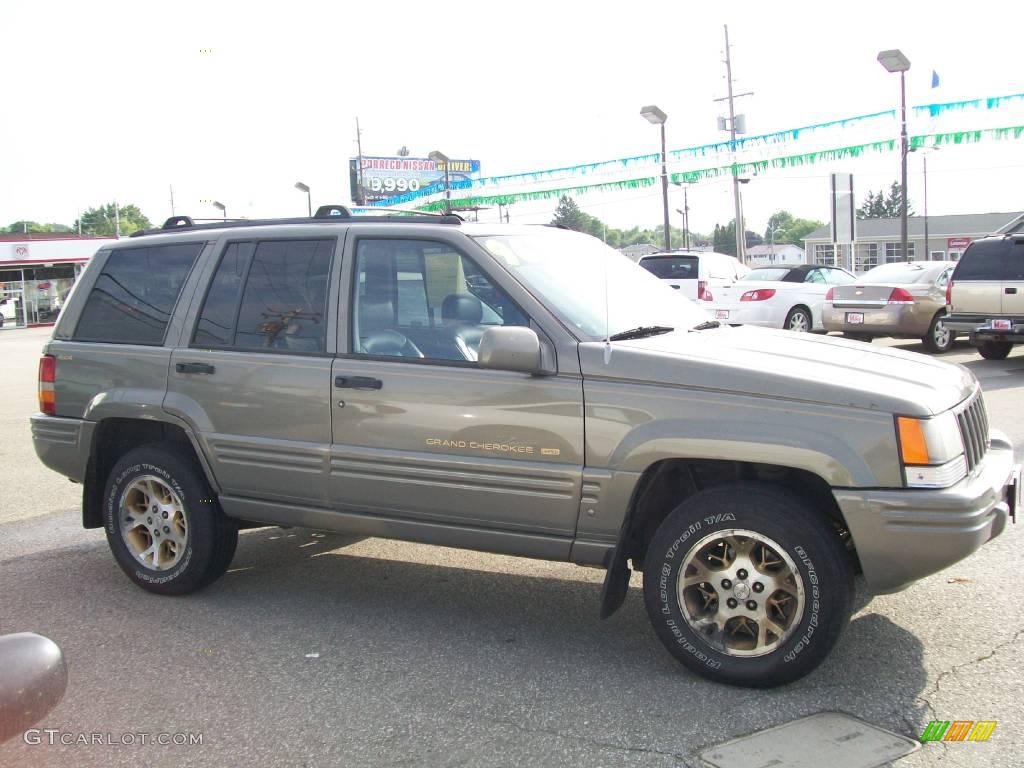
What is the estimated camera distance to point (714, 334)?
4.69m

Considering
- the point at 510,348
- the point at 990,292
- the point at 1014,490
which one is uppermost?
the point at 510,348

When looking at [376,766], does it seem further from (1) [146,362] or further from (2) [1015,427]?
(2) [1015,427]

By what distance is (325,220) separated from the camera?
511 cm

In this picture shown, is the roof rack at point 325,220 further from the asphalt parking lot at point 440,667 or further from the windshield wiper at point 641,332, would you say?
the asphalt parking lot at point 440,667

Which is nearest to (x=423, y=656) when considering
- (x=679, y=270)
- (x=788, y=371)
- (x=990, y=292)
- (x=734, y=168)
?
(x=788, y=371)

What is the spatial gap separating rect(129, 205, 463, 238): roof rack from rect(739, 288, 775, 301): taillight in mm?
13474

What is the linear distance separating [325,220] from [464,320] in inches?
41.7

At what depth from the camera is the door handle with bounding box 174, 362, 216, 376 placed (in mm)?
5066

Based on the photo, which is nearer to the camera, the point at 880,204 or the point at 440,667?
the point at 440,667

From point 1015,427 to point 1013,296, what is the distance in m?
5.61

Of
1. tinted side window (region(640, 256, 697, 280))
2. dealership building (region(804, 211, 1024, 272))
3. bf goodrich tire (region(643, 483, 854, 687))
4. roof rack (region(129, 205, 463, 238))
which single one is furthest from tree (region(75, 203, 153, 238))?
bf goodrich tire (region(643, 483, 854, 687))

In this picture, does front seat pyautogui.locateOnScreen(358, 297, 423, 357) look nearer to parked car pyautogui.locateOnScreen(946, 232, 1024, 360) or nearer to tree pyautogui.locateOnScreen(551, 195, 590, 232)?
parked car pyautogui.locateOnScreen(946, 232, 1024, 360)

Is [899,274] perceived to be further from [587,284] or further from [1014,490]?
[587,284]

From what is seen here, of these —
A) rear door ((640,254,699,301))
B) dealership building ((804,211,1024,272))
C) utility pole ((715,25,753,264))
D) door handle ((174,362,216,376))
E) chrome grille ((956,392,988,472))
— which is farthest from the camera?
dealership building ((804,211,1024,272))
